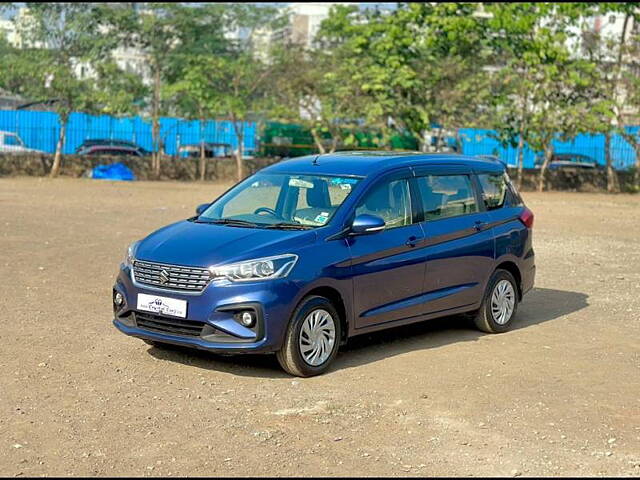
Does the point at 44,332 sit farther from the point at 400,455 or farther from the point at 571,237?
the point at 571,237

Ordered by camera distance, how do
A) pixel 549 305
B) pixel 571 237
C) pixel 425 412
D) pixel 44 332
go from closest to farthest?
pixel 425 412
pixel 44 332
pixel 549 305
pixel 571 237

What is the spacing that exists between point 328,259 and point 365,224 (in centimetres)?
48

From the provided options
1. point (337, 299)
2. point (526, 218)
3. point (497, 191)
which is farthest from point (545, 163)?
point (337, 299)

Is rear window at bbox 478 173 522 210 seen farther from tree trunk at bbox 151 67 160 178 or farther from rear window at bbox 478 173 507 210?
tree trunk at bbox 151 67 160 178

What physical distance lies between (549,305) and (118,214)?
11325mm

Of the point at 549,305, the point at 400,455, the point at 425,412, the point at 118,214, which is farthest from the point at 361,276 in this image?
the point at 118,214

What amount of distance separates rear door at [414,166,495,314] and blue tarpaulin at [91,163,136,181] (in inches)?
1026

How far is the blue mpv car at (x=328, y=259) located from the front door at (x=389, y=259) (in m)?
0.01

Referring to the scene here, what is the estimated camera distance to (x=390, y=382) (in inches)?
334

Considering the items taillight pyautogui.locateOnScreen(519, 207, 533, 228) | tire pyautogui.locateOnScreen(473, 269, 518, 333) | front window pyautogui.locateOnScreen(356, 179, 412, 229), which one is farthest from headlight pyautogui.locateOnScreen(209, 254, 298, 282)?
taillight pyautogui.locateOnScreen(519, 207, 533, 228)

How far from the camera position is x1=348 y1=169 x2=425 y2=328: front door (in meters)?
9.07

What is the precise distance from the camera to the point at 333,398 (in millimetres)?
7953

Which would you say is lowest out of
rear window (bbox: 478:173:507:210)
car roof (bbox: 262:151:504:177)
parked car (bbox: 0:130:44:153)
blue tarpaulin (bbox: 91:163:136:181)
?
blue tarpaulin (bbox: 91:163:136:181)

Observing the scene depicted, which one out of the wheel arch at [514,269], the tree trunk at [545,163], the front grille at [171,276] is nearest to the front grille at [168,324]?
the front grille at [171,276]
